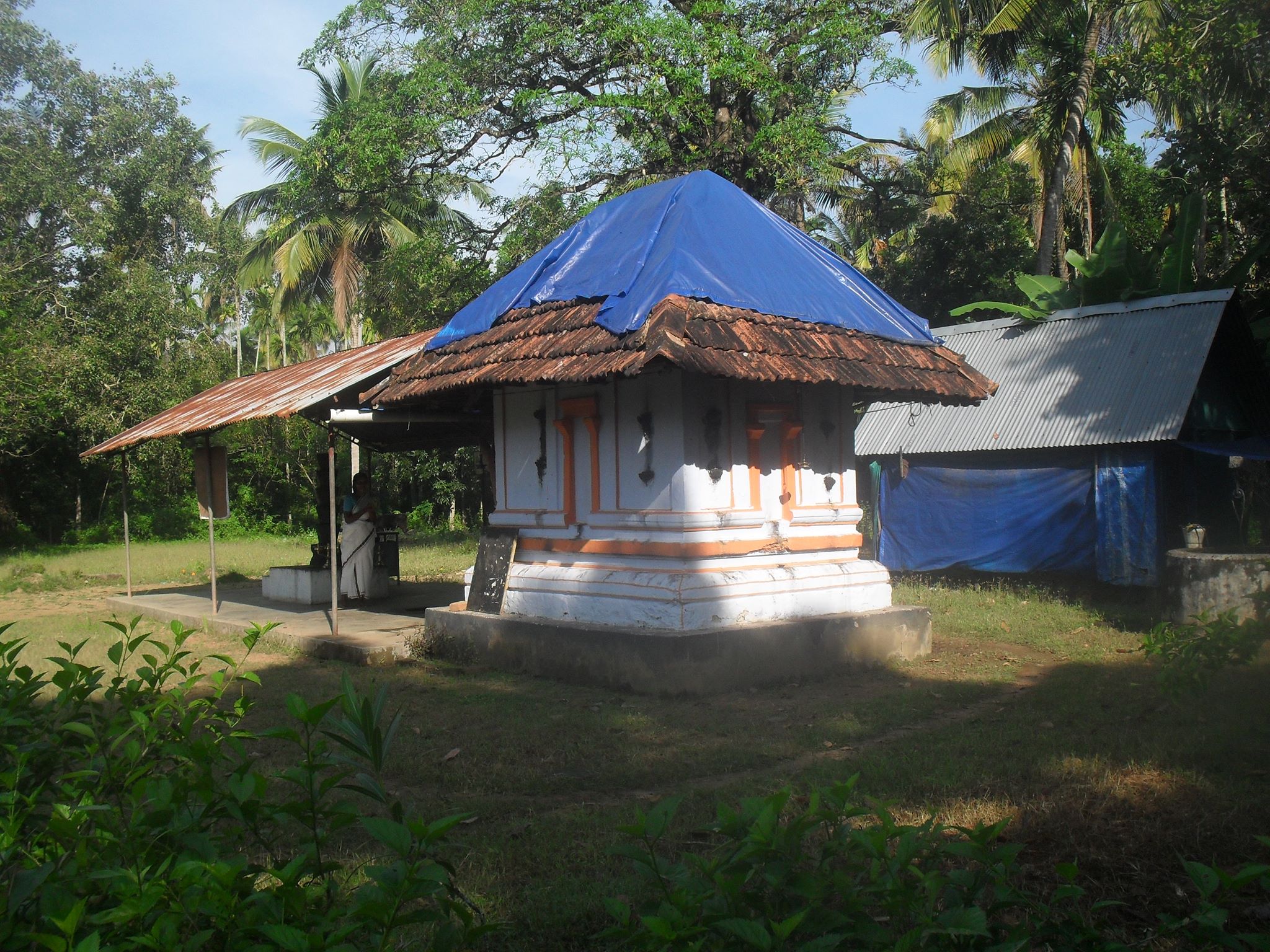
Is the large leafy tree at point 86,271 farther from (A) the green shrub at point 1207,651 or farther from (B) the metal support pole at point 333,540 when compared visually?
(A) the green shrub at point 1207,651

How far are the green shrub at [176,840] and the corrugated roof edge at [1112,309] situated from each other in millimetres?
10749

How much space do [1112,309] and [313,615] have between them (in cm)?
1143

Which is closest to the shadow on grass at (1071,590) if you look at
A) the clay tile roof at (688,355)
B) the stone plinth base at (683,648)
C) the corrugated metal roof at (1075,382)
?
the corrugated metal roof at (1075,382)

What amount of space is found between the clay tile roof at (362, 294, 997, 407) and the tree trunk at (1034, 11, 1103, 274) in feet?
30.9

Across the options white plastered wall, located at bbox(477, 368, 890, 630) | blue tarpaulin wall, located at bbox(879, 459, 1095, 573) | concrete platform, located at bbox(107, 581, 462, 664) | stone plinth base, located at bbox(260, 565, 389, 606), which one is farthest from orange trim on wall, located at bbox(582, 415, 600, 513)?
blue tarpaulin wall, located at bbox(879, 459, 1095, 573)

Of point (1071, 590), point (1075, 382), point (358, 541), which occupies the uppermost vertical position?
point (1075, 382)

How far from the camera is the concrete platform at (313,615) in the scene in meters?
Result: 9.79

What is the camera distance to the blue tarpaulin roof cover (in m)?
8.33

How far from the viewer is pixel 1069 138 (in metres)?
17.7

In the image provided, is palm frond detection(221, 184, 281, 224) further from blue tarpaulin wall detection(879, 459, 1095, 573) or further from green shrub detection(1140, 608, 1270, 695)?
green shrub detection(1140, 608, 1270, 695)

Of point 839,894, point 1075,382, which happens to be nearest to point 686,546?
point 839,894

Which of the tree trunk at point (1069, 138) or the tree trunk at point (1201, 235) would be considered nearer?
the tree trunk at point (1201, 235)

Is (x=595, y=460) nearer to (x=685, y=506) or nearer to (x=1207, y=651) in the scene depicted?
(x=685, y=506)

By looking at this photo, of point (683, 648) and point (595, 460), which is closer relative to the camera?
point (683, 648)
